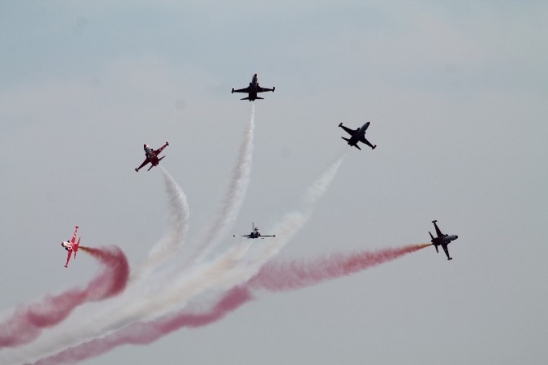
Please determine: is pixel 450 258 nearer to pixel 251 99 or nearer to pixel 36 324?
pixel 251 99

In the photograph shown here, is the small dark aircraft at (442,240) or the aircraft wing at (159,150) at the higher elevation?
the aircraft wing at (159,150)

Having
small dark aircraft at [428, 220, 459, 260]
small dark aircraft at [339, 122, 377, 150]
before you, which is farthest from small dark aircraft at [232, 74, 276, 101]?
small dark aircraft at [428, 220, 459, 260]

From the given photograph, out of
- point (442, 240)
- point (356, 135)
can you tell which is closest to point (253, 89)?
point (356, 135)

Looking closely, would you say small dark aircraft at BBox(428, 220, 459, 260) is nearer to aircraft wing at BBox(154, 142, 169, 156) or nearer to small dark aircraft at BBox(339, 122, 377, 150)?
small dark aircraft at BBox(339, 122, 377, 150)

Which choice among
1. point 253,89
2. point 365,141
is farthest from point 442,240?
point 253,89

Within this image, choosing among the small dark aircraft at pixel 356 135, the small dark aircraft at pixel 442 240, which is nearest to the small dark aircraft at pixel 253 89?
the small dark aircraft at pixel 356 135

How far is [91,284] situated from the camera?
6488 centimetres

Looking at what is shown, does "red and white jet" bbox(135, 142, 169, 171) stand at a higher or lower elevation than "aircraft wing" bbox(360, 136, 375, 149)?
higher

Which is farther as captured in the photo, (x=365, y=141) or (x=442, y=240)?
(x=442, y=240)

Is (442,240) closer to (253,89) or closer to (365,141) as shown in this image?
(365,141)

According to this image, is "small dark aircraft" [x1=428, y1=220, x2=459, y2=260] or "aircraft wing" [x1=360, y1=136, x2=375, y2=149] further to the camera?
"small dark aircraft" [x1=428, y1=220, x2=459, y2=260]

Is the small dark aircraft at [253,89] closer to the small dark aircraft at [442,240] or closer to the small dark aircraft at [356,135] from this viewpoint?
the small dark aircraft at [356,135]

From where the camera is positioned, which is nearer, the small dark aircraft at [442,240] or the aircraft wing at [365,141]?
the aircraft wing at [365,141]

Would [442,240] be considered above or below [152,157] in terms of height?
below
